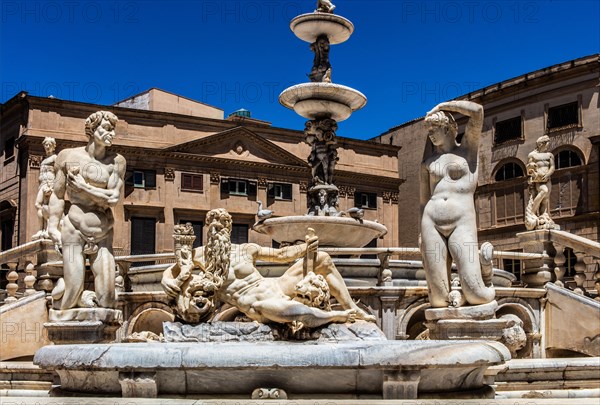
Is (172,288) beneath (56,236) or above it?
beneath

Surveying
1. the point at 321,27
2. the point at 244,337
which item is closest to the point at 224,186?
the point at 321,27

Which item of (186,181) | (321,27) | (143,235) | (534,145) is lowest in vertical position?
(143,235)

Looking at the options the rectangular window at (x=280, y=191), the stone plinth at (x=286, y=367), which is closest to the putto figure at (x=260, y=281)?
the stone plinth at (x=286, y=367)

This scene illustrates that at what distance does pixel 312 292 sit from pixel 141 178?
35.8 metres

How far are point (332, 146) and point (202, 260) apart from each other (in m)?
8.65

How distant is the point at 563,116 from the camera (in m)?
40.0

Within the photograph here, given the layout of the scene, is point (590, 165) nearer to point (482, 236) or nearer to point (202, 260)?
point (482, 236)

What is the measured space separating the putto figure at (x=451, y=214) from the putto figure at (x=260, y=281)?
1325mm

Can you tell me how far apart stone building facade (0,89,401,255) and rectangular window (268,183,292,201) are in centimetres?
6

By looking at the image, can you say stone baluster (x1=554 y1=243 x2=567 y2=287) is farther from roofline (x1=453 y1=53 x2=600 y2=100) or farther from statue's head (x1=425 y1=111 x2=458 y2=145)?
roofline (x1=453 y1=53 x2=600 y2=100)

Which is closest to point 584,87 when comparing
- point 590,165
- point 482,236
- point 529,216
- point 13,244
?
point 590,165

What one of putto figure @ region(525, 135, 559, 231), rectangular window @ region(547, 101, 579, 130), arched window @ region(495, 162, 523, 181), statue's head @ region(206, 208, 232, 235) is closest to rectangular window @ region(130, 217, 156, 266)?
arched window @ region(495, 162, 523, 181)

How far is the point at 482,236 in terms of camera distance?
43.1m

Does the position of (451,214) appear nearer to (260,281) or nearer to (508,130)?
(260,281)
